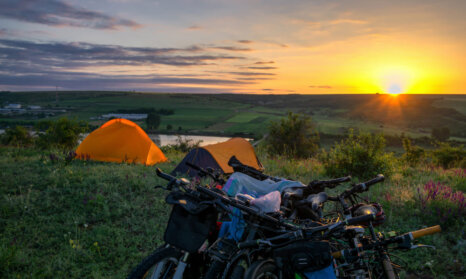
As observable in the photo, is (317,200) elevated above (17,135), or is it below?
above

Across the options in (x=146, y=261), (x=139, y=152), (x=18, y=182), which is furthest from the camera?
(x=139, y=152)

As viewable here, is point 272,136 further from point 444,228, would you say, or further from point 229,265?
point 229,265

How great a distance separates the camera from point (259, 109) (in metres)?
94.9

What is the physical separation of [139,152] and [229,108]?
90875 mm

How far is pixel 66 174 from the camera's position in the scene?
8500 millimetres

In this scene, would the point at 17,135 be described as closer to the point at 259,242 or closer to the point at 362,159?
the point at 362,159

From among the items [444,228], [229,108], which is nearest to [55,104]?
[229,108]

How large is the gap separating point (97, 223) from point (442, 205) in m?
7.14

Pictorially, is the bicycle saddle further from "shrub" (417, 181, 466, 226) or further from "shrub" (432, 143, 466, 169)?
"shrub" (432, 143, 466, 169)

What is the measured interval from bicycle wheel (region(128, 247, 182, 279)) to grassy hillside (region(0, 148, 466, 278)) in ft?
6.90

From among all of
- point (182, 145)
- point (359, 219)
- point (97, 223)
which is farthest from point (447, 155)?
point (359, 219)

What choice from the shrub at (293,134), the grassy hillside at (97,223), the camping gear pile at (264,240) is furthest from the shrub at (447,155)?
the camping gear pile at (264,240)

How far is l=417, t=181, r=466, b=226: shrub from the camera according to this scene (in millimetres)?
6129

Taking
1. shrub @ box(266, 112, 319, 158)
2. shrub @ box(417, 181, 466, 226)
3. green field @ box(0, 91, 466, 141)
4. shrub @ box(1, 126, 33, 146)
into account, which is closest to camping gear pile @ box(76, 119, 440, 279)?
shrub @ box(417, 181, 466, 226)
